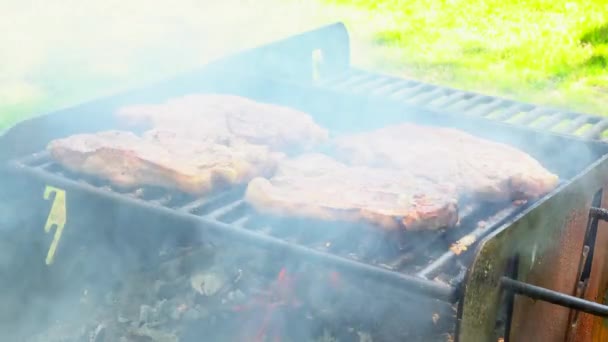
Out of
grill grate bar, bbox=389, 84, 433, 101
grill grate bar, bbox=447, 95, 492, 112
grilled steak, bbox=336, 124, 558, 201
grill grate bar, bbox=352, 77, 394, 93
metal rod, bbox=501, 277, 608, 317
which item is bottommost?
metal rod, bbox=501, 277, 608, 317

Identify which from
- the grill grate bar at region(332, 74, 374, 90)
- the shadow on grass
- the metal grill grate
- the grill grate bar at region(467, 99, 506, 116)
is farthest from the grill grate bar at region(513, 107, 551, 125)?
Result: the shadow on grass

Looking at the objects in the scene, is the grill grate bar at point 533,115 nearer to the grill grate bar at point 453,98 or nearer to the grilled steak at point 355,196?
the grill grate bar at point 453,98

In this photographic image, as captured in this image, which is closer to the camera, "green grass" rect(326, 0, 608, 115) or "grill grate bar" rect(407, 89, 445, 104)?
"grill grate bar" rect(407, 89, 445, 104)

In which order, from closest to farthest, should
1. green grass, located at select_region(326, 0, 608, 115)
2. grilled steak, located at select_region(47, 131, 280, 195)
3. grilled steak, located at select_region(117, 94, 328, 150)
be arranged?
grilled steak, located at select_region(47, 131, 280, 195)
grilled steak, located at select_region(117, 94, 328, 150)
green grass, located at select_region(326, 0, 608, 115)

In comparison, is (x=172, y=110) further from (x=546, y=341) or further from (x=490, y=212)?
(x=546, y=341)

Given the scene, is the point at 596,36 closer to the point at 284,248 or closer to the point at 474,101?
the point at 474,101

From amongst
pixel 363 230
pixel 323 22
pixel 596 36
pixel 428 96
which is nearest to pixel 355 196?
pixel 363 230

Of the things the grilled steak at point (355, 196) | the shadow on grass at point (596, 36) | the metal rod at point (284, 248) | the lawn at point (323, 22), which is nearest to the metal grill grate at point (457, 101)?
the grilled steak at point (355, 196)

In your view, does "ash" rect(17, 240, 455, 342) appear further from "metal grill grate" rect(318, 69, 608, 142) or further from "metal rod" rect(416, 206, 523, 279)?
"metal grill grate" rect(318, 69, 608, 142)
